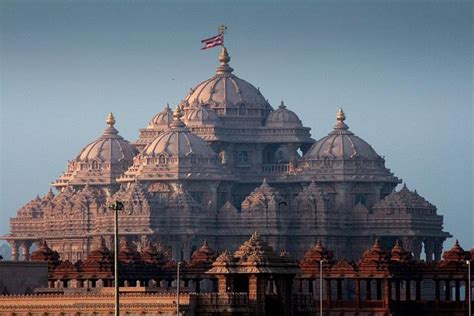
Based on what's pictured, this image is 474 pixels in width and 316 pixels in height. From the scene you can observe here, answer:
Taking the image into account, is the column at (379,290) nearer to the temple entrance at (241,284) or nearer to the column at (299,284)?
the column at (299,284)

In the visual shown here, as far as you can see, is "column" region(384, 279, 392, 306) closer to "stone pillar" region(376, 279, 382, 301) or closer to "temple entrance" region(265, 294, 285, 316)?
"stone pillar" region(376, 279, 382, 301)

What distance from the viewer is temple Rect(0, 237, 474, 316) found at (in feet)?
437

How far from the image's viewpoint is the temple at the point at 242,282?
437 ft

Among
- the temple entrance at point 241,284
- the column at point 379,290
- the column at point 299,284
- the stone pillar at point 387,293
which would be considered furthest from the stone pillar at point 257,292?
the column at point 379,290

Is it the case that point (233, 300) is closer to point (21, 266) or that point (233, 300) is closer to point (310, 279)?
point (21, 266)

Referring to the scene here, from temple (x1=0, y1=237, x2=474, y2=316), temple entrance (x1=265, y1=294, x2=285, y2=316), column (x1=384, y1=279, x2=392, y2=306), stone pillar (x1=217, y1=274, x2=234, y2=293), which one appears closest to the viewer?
temple (x1=0, y1=237, x2=474, y2=316)

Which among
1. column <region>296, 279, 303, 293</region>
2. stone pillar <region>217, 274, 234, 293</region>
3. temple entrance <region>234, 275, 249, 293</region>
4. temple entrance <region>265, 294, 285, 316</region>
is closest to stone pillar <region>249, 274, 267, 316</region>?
temple entrance <region>265, 294, 285, 316</region>

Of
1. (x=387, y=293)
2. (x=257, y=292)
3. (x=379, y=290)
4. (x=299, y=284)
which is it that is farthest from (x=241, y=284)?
(x=379, y=290)

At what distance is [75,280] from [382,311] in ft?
57.1

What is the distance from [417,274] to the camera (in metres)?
181

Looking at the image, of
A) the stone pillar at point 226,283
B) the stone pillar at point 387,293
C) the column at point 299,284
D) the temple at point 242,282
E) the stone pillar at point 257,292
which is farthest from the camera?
the stone pillar at point 387,293

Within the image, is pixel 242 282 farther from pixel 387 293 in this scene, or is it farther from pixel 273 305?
pixel 387 293

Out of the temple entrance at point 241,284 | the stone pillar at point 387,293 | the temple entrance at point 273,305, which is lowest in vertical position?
the temple entrance at point 273,305

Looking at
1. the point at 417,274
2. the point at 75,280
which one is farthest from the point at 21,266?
the point at 417,274
